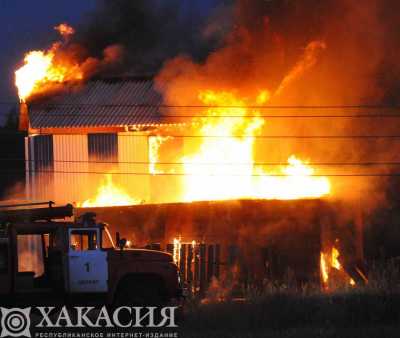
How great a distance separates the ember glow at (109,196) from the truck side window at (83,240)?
13806mm

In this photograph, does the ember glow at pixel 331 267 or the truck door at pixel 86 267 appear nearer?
the truck door at pixel 86 267

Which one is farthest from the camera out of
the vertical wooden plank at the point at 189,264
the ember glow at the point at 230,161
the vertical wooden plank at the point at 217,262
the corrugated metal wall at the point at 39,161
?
the corrugated metal wall at the point at 39,161

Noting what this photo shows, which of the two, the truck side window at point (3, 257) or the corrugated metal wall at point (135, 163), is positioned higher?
the corrugated metal wall at point (135, 163)

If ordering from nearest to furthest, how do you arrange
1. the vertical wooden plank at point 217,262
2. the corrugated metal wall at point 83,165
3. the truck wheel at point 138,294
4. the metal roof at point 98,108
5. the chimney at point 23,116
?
the truck wheel at point 138,294 → the vertical wooden plank at point 217,262 → the corrugated metal wall at point 83,165 → the metal roof at point 98,108 → the chimney at point 23,116

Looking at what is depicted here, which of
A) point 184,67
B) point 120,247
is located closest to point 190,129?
point 184,67

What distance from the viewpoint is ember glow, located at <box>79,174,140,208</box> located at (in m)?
30.9

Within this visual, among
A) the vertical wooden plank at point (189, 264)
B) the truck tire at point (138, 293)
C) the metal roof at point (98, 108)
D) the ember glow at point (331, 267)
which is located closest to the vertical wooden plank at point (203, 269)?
the vertical wooden plank at point (189, 264)

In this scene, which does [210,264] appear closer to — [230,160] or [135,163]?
[230,160]

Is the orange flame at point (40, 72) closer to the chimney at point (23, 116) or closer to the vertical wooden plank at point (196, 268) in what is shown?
the chimney at point (23, 116)

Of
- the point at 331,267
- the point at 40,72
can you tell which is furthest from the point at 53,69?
the point at 331,267

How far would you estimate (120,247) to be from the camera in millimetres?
16750

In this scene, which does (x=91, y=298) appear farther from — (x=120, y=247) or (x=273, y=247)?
(x=273, y=247)

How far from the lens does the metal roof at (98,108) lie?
32531mm

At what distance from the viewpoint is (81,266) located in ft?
54.5
